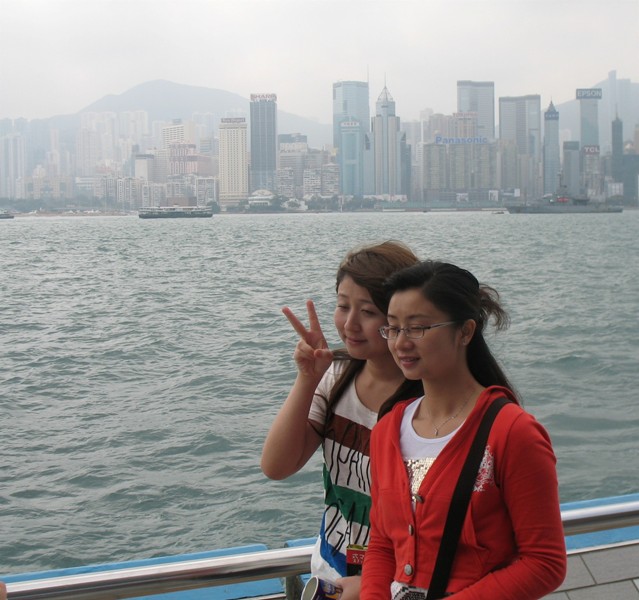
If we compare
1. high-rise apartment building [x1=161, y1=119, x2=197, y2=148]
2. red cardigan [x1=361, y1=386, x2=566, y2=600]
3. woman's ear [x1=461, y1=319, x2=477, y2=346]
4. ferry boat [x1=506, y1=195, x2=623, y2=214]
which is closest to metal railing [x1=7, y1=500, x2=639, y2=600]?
red cardigan [x1=361, y1=386, x2=566, y2=600]

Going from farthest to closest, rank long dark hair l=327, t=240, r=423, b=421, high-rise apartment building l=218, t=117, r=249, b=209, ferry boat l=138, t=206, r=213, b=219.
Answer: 1. high-rise apartment building l=218, t=117, r=249, b=209
2. ferry boat l=138, t=206, r=213, b=219
3. long dark hair l=327, t=240, r=423, b=421

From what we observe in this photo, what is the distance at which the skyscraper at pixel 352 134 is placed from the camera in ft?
336

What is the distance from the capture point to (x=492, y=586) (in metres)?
1.10

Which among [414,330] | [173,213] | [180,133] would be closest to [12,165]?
[180,133]

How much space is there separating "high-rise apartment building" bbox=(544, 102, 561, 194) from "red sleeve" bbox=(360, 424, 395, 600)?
312ft

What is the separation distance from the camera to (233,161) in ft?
326

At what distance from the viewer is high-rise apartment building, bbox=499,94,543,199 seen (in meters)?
99.5

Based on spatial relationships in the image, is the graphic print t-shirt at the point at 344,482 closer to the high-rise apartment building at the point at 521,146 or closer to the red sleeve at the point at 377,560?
the red sleeve at the point at 377,560

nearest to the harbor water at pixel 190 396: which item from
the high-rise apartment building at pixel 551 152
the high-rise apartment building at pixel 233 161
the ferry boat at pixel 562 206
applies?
the ferry boat at pixel 562 206

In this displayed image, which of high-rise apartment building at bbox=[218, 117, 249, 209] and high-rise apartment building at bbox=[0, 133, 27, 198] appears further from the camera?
high-rise apartment building at bbox=[0, 133, 27, 198]

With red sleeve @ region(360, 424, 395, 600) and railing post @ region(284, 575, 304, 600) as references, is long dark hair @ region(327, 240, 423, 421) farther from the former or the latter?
railing post @ region(284, 575, 304, 600)

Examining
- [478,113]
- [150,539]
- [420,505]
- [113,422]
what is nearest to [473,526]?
[420,505]

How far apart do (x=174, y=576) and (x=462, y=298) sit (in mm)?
664

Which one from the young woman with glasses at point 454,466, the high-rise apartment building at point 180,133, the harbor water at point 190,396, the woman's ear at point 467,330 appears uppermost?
the high-rise apartment building at point 180,133
